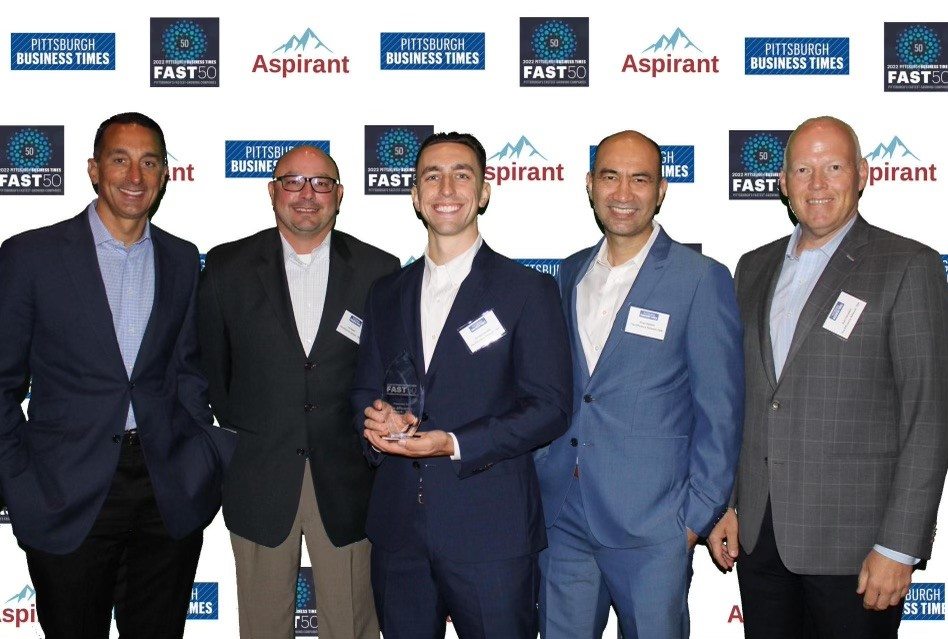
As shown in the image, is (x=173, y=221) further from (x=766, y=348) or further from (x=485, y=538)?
(x=766, y=348)

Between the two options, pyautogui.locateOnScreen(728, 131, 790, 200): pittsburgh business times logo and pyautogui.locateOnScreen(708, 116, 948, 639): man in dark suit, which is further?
pyautogui.locateOnScreen(728, 131, 790, 200): pittsburgh business times logo

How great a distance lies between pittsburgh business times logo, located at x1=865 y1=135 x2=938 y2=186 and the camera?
4484 mm

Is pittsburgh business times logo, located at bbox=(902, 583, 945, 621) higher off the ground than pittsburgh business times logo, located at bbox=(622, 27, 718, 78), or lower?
lower

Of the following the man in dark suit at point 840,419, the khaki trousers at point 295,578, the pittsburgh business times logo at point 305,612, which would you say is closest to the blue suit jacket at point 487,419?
the khaki trousers at point 295,578

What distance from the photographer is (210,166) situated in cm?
452

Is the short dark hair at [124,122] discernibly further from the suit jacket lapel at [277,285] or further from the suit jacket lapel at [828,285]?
the suit jacket lapel at [828,285]

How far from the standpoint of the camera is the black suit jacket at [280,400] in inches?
134

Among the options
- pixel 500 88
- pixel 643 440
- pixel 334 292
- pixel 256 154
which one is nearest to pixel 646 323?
pixel 643 440

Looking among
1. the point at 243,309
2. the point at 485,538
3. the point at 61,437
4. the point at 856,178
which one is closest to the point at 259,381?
the point at 243,309

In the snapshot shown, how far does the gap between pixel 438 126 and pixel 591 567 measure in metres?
2.51

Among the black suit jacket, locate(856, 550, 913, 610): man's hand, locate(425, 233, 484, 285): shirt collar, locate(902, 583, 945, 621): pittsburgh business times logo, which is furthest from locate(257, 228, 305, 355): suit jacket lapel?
locate(902, 583, 945, 621): pittsburgh business times logo

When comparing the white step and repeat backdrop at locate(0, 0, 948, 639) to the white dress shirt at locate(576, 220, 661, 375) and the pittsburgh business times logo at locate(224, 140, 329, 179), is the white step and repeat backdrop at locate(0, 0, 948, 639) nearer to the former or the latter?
the pittsburgh business times logo at locate(224, 140, 329, 179)

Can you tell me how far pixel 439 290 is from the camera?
312 cm

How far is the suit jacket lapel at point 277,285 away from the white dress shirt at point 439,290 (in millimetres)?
634
